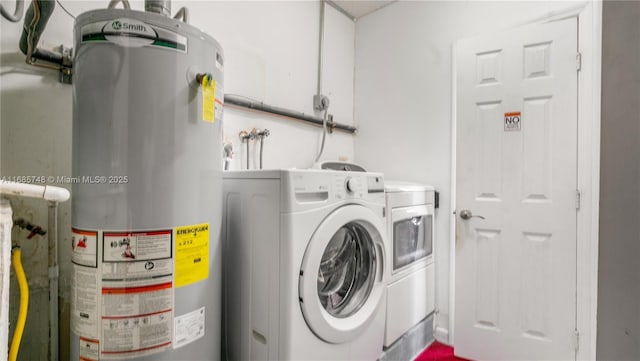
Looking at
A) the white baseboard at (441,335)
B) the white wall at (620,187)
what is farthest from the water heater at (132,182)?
the white baseboard at (441,335)

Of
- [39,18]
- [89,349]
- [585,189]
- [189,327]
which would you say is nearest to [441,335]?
[585,189]

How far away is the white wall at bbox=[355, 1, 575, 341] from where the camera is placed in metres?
2.01

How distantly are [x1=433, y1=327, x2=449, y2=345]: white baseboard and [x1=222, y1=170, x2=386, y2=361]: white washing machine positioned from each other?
2.95ft

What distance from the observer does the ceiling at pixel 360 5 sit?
7.75 ft

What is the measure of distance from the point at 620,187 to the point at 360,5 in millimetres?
2467

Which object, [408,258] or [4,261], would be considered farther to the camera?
[408,258]

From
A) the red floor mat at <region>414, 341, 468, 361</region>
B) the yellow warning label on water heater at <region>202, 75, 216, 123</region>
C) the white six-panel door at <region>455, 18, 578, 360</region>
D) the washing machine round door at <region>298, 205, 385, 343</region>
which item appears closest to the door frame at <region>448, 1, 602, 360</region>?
the white six-panel door at <region>455, 18, 578, 360</region>

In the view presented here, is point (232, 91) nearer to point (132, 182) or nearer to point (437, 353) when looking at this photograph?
point (132, 182)

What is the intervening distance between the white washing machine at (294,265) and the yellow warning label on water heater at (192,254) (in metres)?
0.19

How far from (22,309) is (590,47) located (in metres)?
2.62

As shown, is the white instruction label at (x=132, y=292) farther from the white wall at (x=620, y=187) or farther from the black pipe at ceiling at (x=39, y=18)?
the white wall at (x=620, y=187)

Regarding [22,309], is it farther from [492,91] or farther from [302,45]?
[492,91]

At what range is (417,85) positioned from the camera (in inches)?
87.3

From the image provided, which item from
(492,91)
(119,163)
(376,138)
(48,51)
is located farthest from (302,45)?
(119,163)
